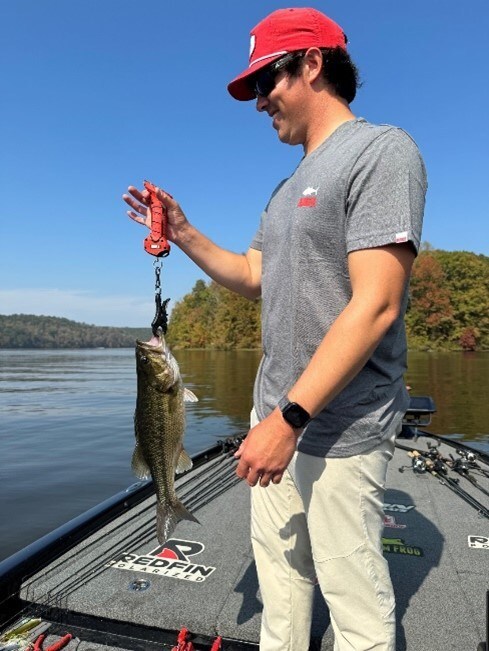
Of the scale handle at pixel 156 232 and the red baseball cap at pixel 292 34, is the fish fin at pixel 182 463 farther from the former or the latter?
the red baseball cap at pixel 292 34

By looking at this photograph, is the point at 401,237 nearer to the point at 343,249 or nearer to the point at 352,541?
the point at 343,249

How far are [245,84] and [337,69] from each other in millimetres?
415

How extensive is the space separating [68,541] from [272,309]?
254 cm

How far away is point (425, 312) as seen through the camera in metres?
73.3

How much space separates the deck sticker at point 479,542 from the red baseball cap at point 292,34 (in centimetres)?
365

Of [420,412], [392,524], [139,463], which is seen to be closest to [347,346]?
[139,463]

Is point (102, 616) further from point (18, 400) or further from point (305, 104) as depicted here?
point (18, 400)

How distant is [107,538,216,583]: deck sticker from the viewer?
369 cm

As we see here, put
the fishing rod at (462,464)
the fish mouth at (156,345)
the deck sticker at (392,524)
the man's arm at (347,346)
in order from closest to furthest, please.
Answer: the man's arm at (347,346), the fish mouth at (156,345), the deck sticker at (392,524), the fishing rod at (462,464)

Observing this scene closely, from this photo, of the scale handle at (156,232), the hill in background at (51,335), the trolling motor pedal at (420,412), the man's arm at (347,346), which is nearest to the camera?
the man's arm at (347,346)

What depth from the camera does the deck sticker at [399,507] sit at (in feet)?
16.3

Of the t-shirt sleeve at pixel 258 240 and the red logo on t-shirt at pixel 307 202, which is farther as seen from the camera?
the t-shirt sleeve at pixel 258 240

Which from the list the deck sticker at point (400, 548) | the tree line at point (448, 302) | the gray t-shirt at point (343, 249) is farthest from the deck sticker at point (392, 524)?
the tree line at point (448, 302)

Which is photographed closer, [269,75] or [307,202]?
[307,202]
